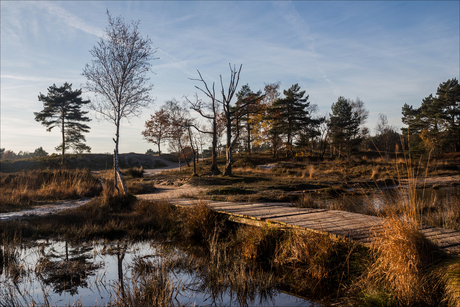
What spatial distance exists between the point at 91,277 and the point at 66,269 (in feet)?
1.96

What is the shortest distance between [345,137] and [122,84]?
39919 mm

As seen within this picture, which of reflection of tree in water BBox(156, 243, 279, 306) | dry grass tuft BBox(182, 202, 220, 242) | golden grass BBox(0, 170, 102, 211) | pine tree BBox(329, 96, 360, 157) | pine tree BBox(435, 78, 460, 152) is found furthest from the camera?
pine tree BBox(329, 96, 360, 157)

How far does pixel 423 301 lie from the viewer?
10.8 feet

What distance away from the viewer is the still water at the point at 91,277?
4105 millimetres

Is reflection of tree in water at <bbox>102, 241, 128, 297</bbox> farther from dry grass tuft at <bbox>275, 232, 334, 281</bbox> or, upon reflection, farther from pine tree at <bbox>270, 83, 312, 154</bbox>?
pine tree at <bbox>270, 83, 312, 154</bbox>

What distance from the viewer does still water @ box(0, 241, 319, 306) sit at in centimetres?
411

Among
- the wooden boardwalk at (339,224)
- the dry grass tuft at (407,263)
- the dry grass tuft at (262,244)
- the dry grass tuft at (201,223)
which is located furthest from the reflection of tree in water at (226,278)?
the dry grass tuft at (407,263)

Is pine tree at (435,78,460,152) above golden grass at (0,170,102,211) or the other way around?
above

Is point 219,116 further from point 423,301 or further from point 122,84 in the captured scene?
point 423,301

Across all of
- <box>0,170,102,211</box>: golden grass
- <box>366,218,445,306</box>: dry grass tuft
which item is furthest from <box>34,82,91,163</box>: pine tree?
<box>366,218,445,306</box>: dry grass tuft

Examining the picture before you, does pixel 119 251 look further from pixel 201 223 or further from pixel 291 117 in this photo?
pixel 291 117

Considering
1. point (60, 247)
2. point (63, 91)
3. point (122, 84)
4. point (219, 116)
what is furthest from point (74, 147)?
point (60, 247)

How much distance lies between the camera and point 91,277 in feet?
16.3

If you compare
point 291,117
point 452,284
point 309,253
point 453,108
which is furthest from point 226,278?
point 453,108
